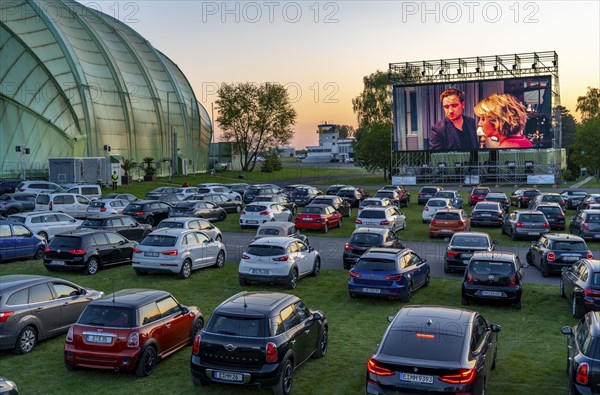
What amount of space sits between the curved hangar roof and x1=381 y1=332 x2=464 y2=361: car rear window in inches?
2214

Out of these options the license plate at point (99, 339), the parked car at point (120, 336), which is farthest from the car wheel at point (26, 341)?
the license plate at point (99, 339)

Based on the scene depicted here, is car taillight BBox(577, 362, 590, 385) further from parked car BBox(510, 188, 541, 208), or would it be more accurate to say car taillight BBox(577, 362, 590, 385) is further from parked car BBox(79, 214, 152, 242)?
parked car BBox(510, 188, 541, 208)

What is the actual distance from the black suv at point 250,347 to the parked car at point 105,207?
24320 millimetres

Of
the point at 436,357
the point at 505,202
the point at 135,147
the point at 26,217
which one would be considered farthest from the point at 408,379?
the point at 135,147

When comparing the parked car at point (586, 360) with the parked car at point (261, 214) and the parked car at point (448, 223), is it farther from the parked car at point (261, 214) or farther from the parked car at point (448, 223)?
the parked car at point (261, 214)

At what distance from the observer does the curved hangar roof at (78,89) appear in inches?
2314

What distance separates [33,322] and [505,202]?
34381 millimetres

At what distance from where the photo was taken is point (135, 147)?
70.8 m

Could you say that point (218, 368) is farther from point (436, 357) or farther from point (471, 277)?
point (471, 277)

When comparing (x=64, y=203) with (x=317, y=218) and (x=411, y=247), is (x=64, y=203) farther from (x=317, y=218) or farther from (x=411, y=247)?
(x=411, y=247)

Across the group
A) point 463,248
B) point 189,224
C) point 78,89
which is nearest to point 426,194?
point 189,224

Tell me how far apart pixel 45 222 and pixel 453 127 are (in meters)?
51.1

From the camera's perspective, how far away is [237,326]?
32.1 feet

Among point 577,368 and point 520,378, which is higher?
point 577,368
